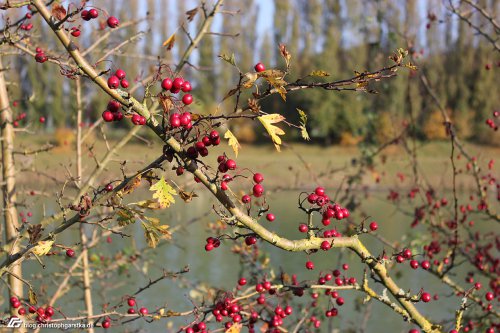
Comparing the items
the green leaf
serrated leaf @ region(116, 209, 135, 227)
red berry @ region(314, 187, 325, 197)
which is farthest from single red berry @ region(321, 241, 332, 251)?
serrated leaf @ region(116, 209, 135, 227)

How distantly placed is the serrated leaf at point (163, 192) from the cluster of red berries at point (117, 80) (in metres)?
Result: 0.19

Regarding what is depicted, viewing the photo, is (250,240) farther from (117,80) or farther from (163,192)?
(117,80)

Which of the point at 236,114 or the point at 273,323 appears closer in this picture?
the point at 236,114

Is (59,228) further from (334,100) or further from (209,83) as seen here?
(209,83)

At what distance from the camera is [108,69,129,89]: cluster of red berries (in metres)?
1.08

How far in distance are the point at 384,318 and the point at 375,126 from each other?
2.39 meters

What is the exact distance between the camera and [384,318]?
20.2 feet

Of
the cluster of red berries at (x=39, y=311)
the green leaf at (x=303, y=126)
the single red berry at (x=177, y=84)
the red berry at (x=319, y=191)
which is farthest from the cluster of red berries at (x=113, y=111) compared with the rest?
the cluster of red berries at (x=39, y=311)

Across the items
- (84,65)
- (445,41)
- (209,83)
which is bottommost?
(209,83)

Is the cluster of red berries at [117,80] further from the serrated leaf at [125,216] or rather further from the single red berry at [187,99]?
the serrated leaf at [125,216]

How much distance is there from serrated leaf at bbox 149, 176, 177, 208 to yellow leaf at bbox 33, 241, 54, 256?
0.75 feet

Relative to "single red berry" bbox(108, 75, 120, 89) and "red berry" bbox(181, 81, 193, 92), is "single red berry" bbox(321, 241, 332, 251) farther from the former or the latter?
"single red berry" bbox(108, 75, 120, 89)

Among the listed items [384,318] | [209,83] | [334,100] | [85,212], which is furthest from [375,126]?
[209,83]

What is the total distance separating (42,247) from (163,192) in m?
A: 0.26
